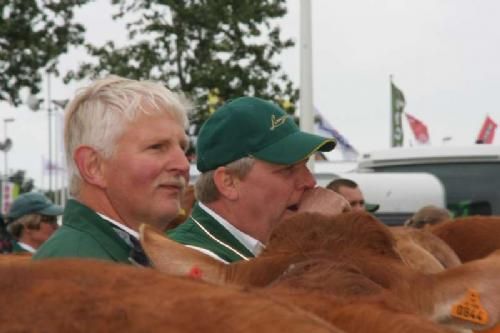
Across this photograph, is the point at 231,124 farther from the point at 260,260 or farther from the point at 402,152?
the point at 402,152

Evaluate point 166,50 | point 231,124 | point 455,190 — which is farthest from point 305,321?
point 166,50

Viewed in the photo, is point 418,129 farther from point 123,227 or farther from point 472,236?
point 123,227

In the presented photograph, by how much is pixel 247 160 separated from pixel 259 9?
2659 cm

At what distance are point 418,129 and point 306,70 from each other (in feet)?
51.9

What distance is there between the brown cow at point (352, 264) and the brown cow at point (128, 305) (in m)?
1.15

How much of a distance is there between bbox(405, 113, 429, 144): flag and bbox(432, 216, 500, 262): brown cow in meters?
26.7

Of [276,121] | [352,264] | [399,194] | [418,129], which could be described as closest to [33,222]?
[399,194]

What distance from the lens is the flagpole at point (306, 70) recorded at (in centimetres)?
1752

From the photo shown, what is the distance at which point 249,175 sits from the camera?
4293 mm

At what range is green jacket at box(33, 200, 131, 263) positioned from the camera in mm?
3125

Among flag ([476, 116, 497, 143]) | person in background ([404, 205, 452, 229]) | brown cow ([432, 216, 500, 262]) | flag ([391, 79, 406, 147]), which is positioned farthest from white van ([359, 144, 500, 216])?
flag ([476, 116, 497, 143])

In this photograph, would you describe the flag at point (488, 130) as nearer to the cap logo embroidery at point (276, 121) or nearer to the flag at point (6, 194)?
the flag at point (6, 194)

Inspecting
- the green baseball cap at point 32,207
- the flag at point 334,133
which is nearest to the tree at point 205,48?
the flag at point 334,133

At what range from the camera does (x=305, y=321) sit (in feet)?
4.97
